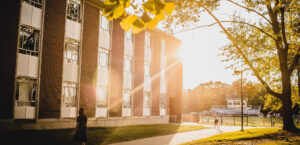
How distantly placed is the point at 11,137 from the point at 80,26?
10.5 metres

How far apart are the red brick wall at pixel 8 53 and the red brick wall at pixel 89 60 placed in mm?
5771

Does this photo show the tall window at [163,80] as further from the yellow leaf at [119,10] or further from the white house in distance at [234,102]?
the white house in distance at [234,102]

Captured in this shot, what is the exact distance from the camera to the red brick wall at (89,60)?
68.5ft

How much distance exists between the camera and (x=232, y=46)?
53.2 ft

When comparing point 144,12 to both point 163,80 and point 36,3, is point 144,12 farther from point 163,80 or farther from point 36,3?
point 163,80

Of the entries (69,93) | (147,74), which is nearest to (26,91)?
(69,93)

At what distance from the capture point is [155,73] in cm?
3117

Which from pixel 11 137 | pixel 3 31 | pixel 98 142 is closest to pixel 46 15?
pixel 3 31

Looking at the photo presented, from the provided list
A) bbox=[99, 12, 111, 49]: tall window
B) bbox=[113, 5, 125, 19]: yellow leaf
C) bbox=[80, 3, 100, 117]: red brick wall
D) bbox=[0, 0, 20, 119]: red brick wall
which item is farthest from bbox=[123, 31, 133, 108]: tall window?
bbox=[113, 5, 125, 19]: yellow leaf

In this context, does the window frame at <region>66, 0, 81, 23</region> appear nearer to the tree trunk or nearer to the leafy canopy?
the tree trunk

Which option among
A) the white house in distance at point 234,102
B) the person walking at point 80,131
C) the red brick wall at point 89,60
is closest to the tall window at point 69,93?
the red brick wall at point 89,60

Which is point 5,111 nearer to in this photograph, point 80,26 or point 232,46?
point 80,26

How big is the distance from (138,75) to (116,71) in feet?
12.7

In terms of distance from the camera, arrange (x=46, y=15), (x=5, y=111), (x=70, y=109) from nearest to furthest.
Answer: (x=5, y=111)
(x=46, y=15)
(x=70, y=109)
